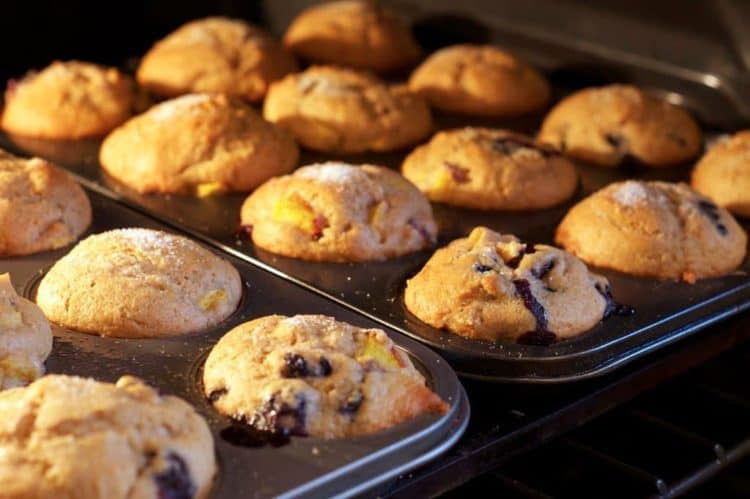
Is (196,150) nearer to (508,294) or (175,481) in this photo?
(508,294)

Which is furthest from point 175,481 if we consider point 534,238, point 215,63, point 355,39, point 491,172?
point 355,39

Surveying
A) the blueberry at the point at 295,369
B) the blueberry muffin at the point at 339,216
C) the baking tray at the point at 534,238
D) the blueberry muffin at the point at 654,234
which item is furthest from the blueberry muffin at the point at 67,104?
the blueberry at the point at 295,369

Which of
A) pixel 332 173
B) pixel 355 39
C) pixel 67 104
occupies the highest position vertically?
pixel 332 173

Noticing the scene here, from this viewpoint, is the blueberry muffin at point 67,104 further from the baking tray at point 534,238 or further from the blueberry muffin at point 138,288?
the blueberry muffin at point 138,288

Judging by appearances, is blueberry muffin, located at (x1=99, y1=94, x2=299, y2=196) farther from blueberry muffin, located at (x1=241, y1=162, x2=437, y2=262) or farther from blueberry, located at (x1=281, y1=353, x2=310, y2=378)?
blueberry, located at (x1=281, y1=353, x2=310, y2=378)

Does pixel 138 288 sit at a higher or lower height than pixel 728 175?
lower
